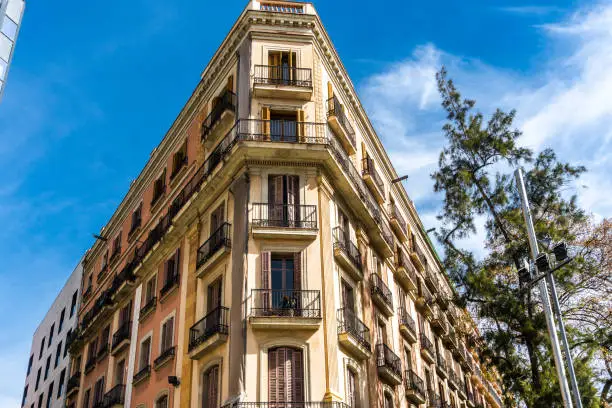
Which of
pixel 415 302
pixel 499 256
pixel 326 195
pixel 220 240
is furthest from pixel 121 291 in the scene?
pixel 499 256

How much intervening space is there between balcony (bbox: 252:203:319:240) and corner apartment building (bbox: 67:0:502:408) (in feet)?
0.19

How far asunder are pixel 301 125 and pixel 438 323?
19.6m

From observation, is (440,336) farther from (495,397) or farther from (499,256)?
(495,397)

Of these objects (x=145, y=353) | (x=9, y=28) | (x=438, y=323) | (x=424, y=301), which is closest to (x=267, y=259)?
(x=145, y=353)

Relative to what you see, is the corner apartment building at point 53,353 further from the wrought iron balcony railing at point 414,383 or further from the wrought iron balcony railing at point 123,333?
the wrought iron balcony railing at point 414,383

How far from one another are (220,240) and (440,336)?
2219cm

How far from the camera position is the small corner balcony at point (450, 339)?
4103 centimetres

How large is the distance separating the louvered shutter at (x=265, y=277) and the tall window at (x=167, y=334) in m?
6.82

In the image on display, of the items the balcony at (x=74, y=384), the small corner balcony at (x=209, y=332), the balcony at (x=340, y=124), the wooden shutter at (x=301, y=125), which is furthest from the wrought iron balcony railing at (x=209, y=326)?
the balcony at (x=74, y=384)

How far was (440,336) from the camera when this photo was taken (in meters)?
40.4

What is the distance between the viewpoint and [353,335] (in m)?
22.4

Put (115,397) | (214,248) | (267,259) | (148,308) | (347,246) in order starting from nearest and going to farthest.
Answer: (267,259) < (214,248) < (347,246) < (115,397) < (148,308)

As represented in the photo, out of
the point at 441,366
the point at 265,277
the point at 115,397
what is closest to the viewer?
the point at 265,277

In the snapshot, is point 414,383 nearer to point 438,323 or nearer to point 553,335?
point 438,323
